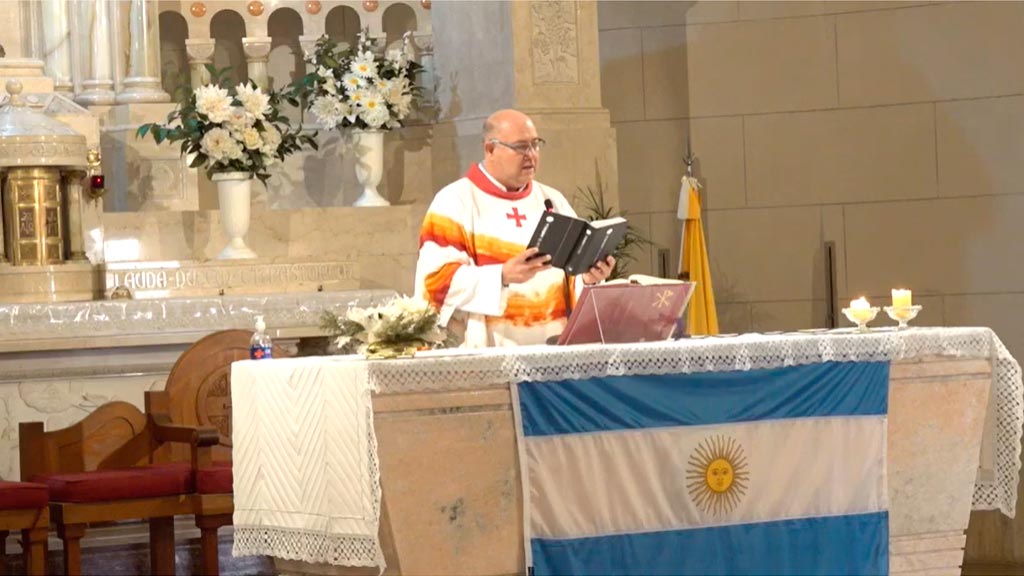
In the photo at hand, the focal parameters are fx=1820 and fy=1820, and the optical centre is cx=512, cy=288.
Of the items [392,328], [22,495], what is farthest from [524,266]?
[22,495]

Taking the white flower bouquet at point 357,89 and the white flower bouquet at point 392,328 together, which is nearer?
the white flower bouquet at point 392,328

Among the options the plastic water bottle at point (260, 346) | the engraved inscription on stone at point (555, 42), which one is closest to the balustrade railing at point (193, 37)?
the engraved inscription on stone at point (555, 42)

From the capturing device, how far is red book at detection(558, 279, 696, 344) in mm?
5523

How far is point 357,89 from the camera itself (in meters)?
9.33

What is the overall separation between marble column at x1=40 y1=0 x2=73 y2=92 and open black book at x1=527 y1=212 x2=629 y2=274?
4.59m

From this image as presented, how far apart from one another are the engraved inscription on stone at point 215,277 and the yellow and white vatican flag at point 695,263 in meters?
1.98

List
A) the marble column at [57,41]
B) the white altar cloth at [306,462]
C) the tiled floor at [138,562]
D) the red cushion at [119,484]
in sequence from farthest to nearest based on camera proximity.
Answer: the marble column at [57,41] < the tiled floor at [138,562] < the red cushion at [119,484] < the white altar cloth at [306,462]

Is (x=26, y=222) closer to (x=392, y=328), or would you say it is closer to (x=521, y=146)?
(x=521, y=146)

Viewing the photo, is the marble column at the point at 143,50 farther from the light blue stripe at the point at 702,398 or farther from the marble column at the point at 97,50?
the light blue stripe at the point at 702,398

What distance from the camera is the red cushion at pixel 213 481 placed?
22.7 ft

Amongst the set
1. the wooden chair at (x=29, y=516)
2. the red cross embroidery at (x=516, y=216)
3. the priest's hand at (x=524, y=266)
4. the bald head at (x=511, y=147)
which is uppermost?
the bald head at (x=511, y=147)

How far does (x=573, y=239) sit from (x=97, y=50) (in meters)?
4.70

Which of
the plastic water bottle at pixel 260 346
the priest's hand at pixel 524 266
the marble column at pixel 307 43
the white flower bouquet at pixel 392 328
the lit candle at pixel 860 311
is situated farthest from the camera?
the marble column at pixel 307 43

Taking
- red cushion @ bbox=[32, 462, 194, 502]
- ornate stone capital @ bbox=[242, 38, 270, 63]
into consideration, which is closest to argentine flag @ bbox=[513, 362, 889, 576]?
red cushion @ bbox=[32, 462, 194, 502]
